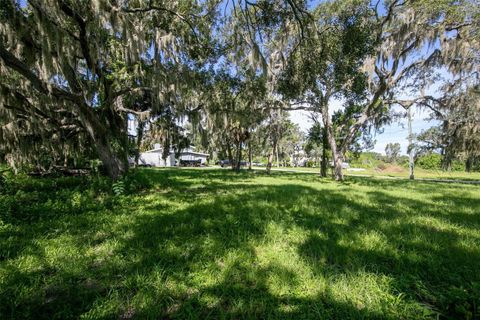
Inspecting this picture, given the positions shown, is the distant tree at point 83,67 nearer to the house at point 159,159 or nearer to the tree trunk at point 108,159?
the tree trunk at point 108,159

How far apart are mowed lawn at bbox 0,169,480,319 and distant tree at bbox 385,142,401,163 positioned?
101331 mm

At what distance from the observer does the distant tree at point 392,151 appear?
88.2 m

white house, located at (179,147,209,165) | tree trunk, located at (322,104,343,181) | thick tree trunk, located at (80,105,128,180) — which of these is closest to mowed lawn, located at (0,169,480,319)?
thick tree trunk, located at (80,105,128,180)

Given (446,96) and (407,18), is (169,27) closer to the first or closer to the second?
(407,18)

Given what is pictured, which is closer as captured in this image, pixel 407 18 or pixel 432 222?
pixel 432 222

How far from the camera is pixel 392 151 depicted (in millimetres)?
91875

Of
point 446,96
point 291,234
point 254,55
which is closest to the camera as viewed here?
point 291,234

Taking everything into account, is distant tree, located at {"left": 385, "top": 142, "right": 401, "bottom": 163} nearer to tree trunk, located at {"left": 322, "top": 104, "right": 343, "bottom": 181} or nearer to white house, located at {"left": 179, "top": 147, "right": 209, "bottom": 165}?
white house, located at {"left": 179, "top": 147, "right": 209, "bottom": 165}

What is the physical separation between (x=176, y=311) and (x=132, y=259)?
1027mm

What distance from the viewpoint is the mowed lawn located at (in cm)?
171

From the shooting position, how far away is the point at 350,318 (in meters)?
1.61

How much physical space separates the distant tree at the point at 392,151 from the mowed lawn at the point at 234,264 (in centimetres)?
10133

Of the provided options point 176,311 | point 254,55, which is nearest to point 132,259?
point 176,311

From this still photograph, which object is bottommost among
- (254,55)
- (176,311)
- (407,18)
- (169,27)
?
(176,311)
